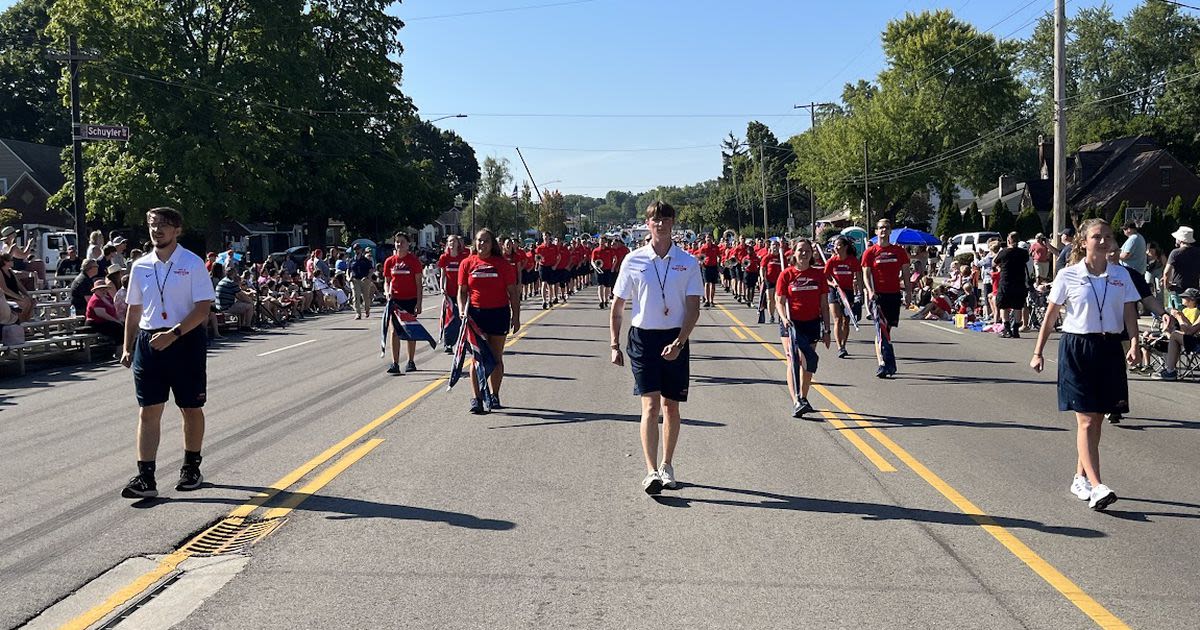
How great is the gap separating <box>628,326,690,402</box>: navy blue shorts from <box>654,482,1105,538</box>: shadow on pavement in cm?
70

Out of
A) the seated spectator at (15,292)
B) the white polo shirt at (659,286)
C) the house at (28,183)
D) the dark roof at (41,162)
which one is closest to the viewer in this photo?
the white polo shirt at (659,286)

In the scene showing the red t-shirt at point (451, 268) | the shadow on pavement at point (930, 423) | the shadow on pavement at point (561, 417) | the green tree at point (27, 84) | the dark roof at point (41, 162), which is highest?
the green tree at point (27, 84)

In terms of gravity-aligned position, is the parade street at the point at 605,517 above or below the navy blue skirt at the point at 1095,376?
below

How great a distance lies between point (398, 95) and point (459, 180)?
85401 mm

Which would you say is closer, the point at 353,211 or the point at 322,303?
the point at 322,303

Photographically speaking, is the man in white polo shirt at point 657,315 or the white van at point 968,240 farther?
the white van at point 968,240

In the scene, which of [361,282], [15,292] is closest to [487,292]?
[15,292]

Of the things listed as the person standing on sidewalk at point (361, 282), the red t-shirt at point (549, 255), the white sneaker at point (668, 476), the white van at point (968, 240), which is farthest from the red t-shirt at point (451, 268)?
the white van at point (968, 240)

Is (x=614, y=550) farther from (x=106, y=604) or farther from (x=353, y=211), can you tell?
(x=353, y=211)

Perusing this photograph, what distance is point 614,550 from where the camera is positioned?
600 centimetres

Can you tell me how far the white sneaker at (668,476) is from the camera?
7.43 m

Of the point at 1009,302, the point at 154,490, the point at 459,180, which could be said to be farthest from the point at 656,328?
the point at 459,180

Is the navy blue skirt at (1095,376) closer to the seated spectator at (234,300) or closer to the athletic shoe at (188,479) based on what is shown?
the athletic shoe at (188,479)

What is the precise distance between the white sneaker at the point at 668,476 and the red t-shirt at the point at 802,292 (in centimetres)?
404
